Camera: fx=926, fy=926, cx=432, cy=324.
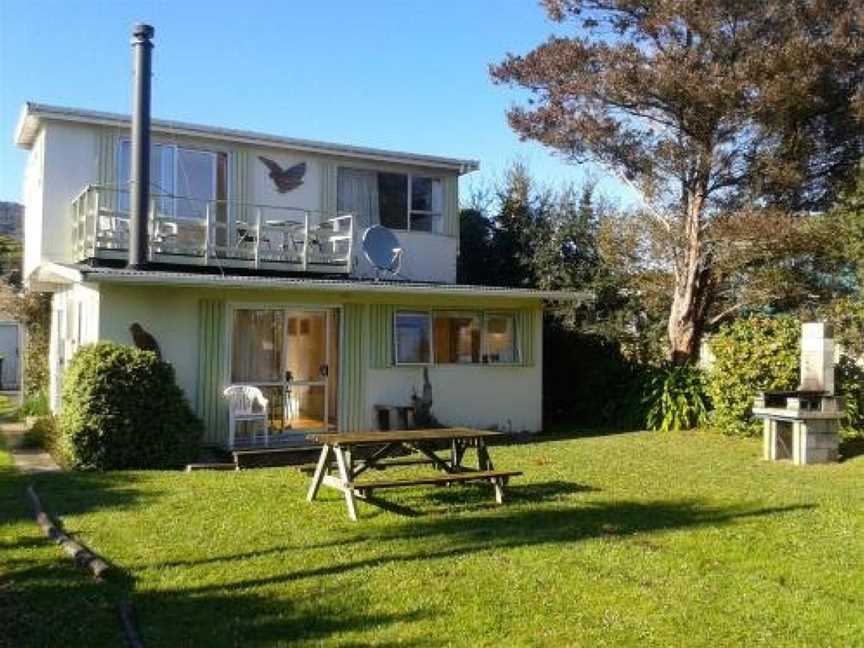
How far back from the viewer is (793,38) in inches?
693

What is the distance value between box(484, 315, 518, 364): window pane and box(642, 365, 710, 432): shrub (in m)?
2.98

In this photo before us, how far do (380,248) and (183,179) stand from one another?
411cm

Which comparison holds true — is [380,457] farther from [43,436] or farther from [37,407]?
[37,407]

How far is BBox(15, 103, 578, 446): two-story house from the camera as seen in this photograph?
14.6 m

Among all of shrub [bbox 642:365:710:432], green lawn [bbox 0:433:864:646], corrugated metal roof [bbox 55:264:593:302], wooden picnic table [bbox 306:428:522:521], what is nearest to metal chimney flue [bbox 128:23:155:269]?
corrugated metal roof [bbox 55:264:593:302]

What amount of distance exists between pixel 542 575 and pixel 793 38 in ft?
46.8

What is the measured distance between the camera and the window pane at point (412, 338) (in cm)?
1655

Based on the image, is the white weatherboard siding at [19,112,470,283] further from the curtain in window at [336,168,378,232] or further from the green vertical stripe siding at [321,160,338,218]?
the curtain in window at [336,168,378,232]

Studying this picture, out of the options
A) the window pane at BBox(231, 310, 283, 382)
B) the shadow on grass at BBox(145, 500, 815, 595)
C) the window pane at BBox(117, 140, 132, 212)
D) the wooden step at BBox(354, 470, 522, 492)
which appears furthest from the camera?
the window pane at BBox(117, 140, 132, 212)

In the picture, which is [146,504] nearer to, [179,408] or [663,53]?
[179,408]

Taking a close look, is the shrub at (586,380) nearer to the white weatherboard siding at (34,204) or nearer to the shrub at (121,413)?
the shrub at (121,413)

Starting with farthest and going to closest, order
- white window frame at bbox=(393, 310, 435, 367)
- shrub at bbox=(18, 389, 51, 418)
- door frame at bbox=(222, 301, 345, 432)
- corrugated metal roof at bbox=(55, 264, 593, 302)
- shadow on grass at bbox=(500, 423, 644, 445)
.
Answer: shrub at bbox=(18, 389, 51, 418), shadow on grass at bbox=(500, 423, 644, 445), white window frame at bbox=(393, 310, 435, 367), door frame at bbox=(222, 301, 345, 432), corrugated metal roof at bbox=(55, 264, 593, 302)

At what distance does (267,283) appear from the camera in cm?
1427

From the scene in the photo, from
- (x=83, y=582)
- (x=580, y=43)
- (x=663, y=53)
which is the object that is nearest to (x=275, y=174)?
(x=580, y=43)
